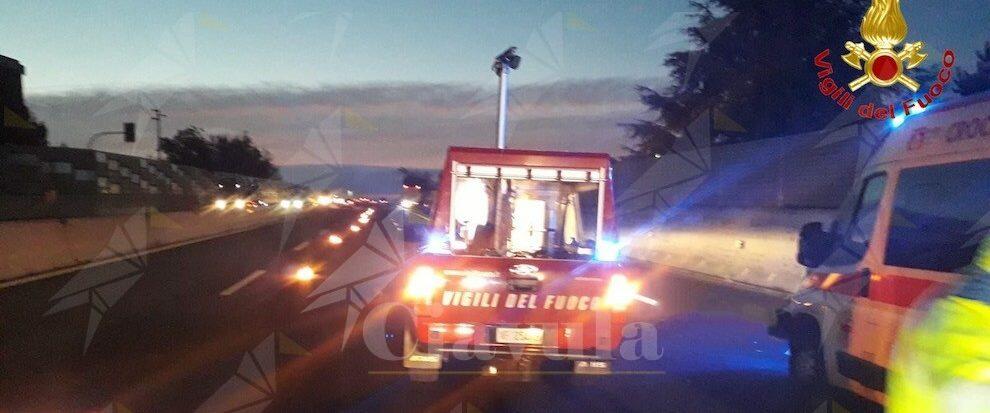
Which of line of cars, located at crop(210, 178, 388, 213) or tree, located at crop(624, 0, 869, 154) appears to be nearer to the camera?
tree, located at crop(624, 0, 869, 154)

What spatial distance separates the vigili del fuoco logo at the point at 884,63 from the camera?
37.1 ft

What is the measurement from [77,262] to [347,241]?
1020cm

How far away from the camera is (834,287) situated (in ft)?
23.5

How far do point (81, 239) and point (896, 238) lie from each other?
787 inches

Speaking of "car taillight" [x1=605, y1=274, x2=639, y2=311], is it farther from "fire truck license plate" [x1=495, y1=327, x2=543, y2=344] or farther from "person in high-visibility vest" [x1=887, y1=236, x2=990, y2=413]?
"person in high-visibility vest" [x1=887, y1=236, x2=990, y2=413]

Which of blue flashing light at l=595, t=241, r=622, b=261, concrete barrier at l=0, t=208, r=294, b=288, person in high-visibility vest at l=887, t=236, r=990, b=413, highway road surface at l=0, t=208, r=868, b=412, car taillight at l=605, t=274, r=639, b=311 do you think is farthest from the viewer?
concrete barrier at l=0, t=208, r=294, b=288

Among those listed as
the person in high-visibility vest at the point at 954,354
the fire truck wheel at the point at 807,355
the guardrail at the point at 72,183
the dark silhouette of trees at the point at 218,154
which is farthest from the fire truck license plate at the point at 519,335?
the dark silhouette of trees at the point at 218,154

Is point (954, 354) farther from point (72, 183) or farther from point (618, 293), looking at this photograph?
point (72, 183)

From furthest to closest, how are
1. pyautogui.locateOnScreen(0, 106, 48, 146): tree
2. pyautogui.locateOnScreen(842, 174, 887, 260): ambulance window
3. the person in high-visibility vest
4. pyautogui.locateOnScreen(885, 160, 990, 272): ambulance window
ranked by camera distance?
pyautogui.locateOnScreen(0, 106, 48, 146): tree, pyautogui.locateOnScreen(842, 174, 887, 260): ambulance window, pyautogui.locateOnScreen(885, 160, 990, 272): ambulance window, the person in high-visibility vest

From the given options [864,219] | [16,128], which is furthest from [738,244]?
[16,128]

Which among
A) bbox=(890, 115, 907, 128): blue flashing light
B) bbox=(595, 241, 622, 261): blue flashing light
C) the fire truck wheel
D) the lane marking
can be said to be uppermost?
bbox=(890, 115, 907, 128): blue flashing light

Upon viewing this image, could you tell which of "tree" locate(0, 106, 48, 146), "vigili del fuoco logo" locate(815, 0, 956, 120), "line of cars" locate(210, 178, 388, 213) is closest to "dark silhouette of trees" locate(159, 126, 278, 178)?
"line of cars" locate(210, 178, 388, 213)

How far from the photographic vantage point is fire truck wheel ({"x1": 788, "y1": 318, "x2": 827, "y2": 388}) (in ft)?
25.1

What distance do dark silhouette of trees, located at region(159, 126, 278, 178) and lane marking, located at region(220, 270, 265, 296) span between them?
398ft
